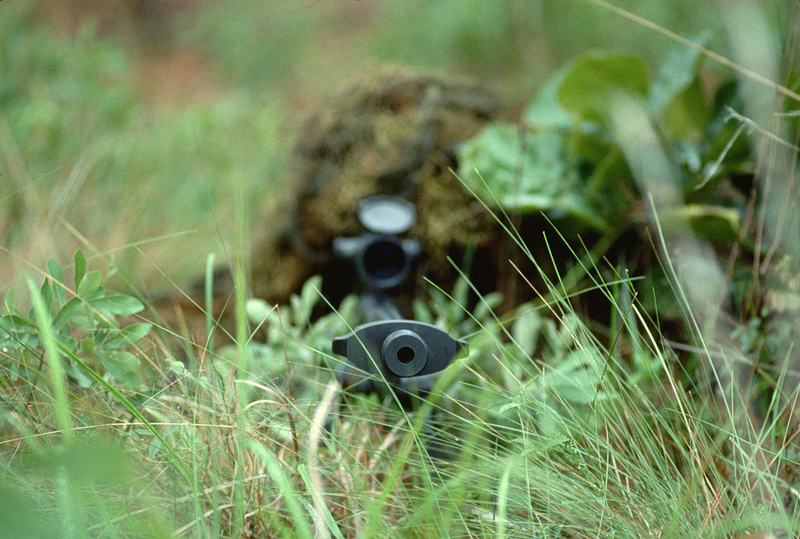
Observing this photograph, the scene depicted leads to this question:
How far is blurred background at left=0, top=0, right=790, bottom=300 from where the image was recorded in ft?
4.80

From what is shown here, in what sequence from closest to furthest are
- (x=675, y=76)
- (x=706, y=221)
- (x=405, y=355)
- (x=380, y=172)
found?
(x=405, y=355) < (x=706, y=221) < (x=675, y=76) < (x=380, y=172)

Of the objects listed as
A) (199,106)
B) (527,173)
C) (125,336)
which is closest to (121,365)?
(125,336)

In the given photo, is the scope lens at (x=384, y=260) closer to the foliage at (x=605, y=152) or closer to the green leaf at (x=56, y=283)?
the foliage at (x=605, y=152)

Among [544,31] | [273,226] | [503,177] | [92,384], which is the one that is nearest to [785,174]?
[503,177]

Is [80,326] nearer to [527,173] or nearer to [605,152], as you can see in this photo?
[527,173]

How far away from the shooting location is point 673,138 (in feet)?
Result: 4.32

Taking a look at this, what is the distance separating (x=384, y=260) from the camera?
108 centimetres

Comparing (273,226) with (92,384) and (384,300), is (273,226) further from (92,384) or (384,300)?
(92,384)

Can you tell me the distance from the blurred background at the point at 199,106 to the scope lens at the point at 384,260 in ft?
0.92

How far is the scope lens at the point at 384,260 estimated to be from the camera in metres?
1.07

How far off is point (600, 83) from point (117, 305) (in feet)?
3.46

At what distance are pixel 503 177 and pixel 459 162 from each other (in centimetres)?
21

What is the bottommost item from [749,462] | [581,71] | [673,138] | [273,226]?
[273,226]

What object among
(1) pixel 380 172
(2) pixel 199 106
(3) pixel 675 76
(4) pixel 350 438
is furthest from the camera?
(2) pixel 199 106
